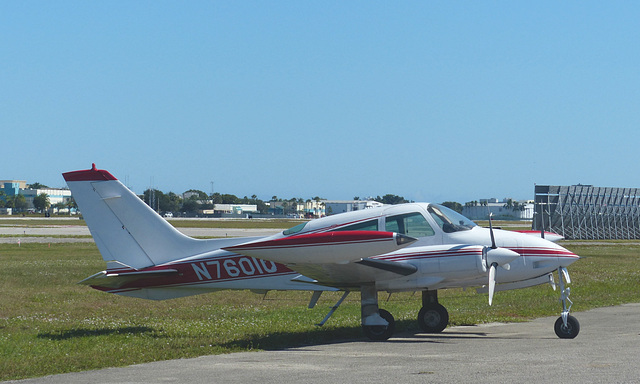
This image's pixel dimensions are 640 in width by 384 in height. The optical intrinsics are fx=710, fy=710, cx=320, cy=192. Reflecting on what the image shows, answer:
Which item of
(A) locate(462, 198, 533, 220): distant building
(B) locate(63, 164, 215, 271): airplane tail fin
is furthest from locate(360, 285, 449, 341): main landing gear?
(A) locate(462, 198, 533, 220): distant building

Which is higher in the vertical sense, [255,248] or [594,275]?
[255,248]

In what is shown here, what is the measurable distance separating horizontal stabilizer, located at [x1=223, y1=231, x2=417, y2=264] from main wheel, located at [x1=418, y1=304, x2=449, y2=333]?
3433mm

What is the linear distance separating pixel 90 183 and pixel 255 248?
467cm

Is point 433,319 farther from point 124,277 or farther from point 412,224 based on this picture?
point 124,277

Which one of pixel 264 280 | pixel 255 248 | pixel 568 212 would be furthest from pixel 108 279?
pixel 568 212

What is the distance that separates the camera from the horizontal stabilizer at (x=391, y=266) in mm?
12605

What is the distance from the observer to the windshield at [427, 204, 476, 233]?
44.0ft

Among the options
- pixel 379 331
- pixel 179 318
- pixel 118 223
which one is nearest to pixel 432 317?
pixel 379 331

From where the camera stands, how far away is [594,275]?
2834cm

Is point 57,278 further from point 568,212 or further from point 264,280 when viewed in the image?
point 568,212

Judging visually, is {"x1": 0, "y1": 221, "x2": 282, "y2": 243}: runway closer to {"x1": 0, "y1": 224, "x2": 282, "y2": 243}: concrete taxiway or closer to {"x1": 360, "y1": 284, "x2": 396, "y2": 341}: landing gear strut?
{"x1": 0, "y1": 224, "x2": 282, "y2": 243}: concrete taxiway

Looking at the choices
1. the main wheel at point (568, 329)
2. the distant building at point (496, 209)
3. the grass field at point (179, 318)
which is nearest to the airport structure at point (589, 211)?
the distant building at point (496, 209)

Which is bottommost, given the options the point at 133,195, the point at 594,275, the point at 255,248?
the point at 594,275

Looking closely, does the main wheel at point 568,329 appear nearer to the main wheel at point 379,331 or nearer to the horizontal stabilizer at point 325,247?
the main wheel at point 379,331
